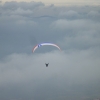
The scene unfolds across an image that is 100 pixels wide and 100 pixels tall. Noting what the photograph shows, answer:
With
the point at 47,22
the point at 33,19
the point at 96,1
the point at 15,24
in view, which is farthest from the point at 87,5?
the point at 15,24

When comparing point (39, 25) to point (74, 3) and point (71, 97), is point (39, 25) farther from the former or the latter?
point (71, 97)

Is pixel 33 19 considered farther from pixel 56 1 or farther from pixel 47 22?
pixel 56 1

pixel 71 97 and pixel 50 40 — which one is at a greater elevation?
pixel 50 40

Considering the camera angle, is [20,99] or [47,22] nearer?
[20,99]

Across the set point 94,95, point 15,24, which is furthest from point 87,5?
point 94,95

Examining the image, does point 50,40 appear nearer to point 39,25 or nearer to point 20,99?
point 39,25

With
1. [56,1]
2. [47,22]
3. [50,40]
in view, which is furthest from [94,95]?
[56,1]

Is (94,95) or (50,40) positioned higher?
(50,40)

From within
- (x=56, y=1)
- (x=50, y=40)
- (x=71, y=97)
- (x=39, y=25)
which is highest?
(x=56, y=1)

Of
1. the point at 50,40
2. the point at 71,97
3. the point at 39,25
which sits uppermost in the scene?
the point at 39,25
